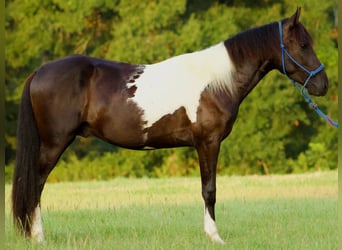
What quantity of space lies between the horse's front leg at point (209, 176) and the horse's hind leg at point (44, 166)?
1353 millimetres

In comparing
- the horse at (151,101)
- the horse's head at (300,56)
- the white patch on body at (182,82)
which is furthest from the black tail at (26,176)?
the horse's head at (300,56)

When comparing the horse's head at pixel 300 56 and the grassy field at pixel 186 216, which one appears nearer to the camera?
the grassy field at pixel 186 216

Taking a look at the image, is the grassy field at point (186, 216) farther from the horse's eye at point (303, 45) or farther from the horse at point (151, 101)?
the horse's eye at point (303, 45)

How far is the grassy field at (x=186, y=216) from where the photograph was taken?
269 inches

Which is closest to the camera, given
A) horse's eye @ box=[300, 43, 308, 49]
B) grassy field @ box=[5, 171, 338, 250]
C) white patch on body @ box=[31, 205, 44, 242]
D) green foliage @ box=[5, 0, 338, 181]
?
grassy field @ box=[5, 171, 338, 250]

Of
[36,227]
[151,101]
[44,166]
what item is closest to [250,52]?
[151,101]

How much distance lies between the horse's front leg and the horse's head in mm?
1152

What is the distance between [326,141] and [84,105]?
14.9 m

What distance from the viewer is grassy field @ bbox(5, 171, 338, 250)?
22.4 feet

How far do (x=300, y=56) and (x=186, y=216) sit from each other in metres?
2.77

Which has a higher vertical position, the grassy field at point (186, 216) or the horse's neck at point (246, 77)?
the horse's neck at point (246, 77)

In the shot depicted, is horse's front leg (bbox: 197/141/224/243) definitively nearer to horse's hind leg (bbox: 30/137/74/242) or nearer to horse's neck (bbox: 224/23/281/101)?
horse's neck (bbox: 224/23/281/101)

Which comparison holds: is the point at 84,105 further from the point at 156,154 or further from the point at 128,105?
the point at 156,154

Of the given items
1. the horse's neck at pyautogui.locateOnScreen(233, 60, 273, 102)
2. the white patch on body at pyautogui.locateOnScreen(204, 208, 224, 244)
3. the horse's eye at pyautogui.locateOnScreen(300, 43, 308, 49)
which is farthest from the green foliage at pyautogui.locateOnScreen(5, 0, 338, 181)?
the white patch on body at pyautogui.locateOnScreen(204, 208, 224, 244)
